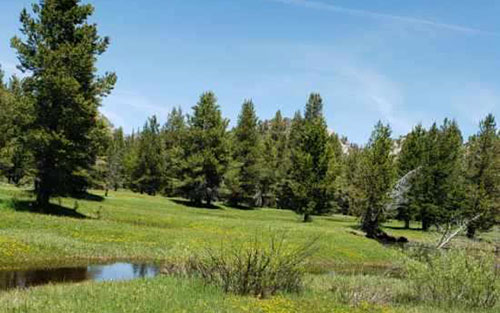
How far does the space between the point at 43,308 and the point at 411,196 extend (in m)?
60.9

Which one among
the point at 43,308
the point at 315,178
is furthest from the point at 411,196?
the point at 43,308

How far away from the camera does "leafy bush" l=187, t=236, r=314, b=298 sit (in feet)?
55.7

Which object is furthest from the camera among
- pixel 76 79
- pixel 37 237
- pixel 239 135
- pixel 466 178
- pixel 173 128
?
pixel 173 128

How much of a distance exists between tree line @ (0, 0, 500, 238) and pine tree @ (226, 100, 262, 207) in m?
0.18

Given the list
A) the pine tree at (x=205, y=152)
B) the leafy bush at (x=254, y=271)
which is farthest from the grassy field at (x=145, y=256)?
the pine tree at (x=205, y=152)

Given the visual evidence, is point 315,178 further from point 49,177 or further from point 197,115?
point 49,177

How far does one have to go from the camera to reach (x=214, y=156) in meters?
66.3

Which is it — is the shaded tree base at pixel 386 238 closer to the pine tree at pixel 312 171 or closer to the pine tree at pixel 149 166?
the pine tree at pixel 312 171

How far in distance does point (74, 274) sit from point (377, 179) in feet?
121

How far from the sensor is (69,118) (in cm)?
3466

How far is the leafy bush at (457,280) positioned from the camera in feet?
63.3

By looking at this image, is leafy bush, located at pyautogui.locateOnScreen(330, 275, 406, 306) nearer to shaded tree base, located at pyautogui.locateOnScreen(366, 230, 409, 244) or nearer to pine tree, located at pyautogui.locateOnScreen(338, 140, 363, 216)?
shaded tree base, located at pyautogui.locateOnScreen(366, 230, 409, 244)

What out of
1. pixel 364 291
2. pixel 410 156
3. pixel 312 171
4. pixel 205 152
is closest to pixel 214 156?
pixel 205 152

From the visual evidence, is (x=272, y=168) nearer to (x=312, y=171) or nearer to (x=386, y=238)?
(x=312, y=171)
